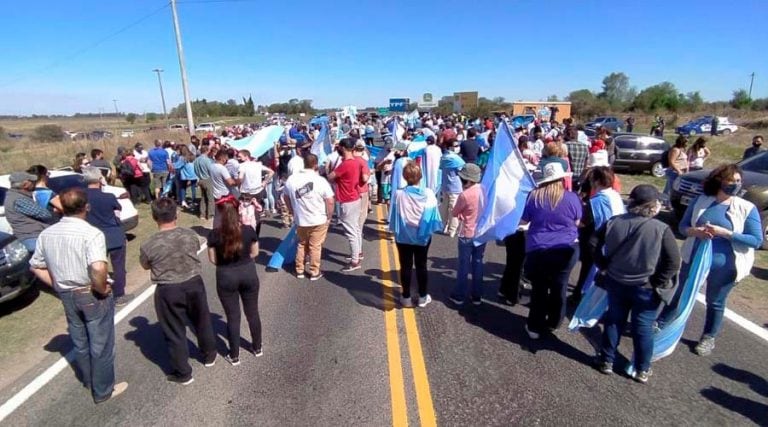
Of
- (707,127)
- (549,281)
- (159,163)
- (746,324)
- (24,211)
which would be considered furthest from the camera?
(707,127)

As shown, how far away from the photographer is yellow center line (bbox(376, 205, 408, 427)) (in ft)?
10.9

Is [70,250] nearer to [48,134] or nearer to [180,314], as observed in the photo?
[180,314]

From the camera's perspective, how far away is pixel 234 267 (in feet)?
12.3

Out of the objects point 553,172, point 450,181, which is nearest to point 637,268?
point 553,172

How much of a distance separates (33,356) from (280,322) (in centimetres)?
249

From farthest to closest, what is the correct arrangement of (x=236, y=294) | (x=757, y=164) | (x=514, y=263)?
(x=757, y=164)
(x=514, y=263)
(x=236, y=294)

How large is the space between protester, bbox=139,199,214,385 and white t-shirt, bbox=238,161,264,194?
395 cm

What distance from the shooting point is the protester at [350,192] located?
632 cm

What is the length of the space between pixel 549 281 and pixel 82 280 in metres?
4.15

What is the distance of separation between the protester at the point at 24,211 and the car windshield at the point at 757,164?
40.2 ft

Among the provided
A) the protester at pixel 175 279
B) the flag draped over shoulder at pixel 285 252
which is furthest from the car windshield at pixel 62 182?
the protester at pixel 175 279

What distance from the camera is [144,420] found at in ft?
10.9

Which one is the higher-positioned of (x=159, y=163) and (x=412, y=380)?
(x=159, y=163)

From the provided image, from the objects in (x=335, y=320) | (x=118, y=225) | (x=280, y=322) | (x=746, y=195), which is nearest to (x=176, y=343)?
(x=280, y=322)
